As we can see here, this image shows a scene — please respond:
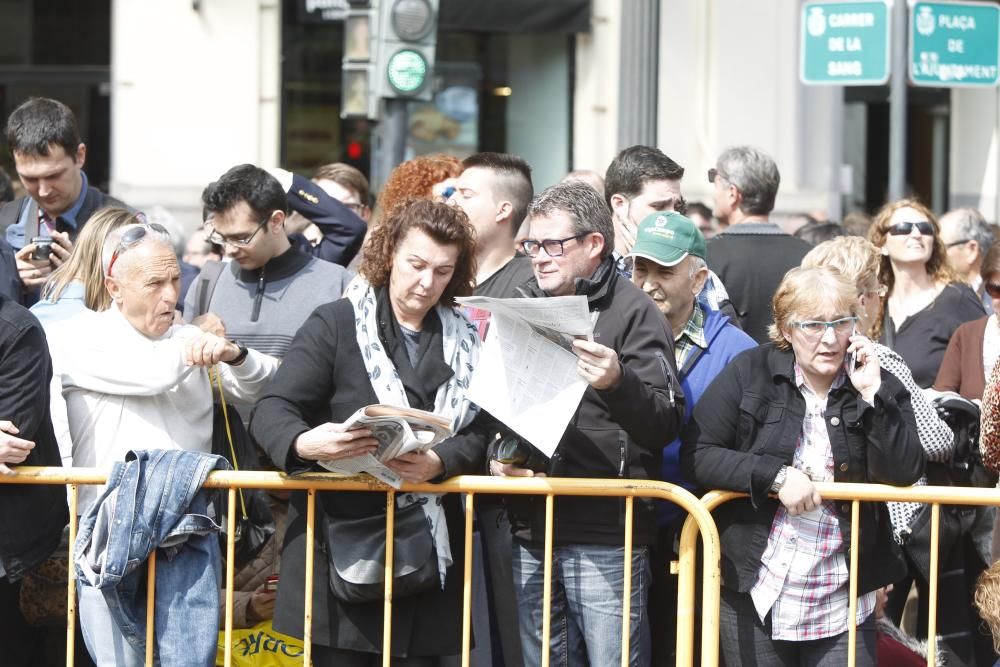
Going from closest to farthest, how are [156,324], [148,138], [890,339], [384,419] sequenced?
[384,419]
[156,324]
[890,339]
[148,138]

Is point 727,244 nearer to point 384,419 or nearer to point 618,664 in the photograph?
point 618,664

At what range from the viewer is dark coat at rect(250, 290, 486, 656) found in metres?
4.17

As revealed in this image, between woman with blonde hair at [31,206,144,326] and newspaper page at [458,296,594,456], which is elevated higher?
woman with blonde hair at [31,206,144,326]

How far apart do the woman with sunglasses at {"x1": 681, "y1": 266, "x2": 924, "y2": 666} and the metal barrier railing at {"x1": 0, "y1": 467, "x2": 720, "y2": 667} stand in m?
0.14

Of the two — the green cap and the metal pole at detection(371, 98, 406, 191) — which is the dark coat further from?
the metal pole at detection(371, 98, 406, 191)

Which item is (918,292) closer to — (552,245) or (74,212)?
(552,245)

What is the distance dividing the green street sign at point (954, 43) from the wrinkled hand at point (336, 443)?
5957 mm

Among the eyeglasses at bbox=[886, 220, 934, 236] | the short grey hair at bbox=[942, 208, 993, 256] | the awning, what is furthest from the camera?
the awning

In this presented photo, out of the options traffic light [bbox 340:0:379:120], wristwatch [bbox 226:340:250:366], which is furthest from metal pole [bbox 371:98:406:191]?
wristwatch [bbox 226:340:250:366]

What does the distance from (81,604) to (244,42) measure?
29.5ft

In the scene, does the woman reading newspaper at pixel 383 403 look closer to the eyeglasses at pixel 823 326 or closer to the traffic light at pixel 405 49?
the eyeglasses at pixel 823 326

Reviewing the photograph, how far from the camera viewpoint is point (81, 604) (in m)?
4.33

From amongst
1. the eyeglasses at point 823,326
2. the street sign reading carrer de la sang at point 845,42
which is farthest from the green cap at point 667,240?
the street sign reading carrer de la sang at point 845,42

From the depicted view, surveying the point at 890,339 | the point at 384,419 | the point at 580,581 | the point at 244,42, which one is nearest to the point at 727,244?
the point at 890,339
